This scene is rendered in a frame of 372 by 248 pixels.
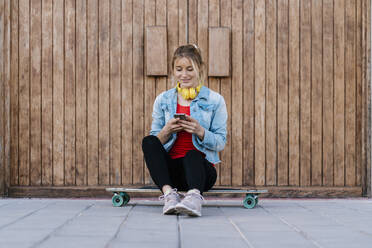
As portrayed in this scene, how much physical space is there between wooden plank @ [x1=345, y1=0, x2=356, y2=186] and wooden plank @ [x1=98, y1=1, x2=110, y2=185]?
1862 millimetres

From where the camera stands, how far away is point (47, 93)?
3.76 metres

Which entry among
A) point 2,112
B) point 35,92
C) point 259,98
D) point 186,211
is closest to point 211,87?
point 259,98

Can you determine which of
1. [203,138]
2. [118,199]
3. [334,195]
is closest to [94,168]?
[118,199]

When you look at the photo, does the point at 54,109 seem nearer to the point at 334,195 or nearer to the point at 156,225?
the point at 156,225

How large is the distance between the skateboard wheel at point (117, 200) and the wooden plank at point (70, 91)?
0.84 metres

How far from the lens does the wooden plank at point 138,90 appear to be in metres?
3.74

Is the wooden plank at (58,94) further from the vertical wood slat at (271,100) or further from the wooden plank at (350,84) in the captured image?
the wooden plank at (350,84)

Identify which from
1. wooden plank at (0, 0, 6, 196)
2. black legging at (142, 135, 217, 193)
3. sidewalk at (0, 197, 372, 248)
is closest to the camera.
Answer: sidewalk at (0, 197, 372, 248)

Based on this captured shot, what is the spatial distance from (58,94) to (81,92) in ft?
0.59

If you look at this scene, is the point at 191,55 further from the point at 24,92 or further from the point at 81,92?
the point at 24,92

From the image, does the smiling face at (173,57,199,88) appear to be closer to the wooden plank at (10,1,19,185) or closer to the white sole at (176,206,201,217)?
the white sole at (176,206,201,217)

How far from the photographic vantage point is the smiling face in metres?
2.85

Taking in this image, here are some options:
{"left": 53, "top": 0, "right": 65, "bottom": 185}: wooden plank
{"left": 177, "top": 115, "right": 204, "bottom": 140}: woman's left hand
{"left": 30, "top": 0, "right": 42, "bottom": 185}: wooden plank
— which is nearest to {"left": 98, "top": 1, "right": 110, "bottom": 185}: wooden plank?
{"left": 53, "top": 0, "right": 65, "bottom": 185}: wooden plank

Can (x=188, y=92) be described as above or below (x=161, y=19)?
below
